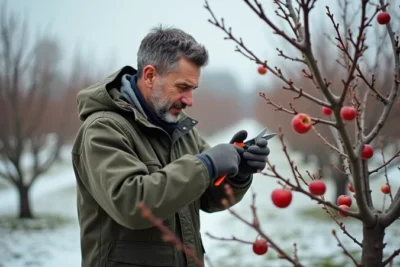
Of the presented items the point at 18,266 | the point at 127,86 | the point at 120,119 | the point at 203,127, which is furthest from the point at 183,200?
the point at 203,127

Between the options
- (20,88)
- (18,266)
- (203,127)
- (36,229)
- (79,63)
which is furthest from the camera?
(203,127)

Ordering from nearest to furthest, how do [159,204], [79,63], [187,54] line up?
[159,204], [187,54], [79,63]

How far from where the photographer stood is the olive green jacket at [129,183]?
140cm

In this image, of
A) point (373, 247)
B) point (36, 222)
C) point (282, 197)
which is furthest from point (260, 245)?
point (36, 222)

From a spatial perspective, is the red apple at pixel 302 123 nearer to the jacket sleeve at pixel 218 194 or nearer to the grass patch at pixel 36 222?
the jacket sleeve at pixel 218 194

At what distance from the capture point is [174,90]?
183 cm

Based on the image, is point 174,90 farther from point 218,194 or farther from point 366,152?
point 366,152

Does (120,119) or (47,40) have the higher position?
(47,40)

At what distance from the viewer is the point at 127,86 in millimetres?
1905

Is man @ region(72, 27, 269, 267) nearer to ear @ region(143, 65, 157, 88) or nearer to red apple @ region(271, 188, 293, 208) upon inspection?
ear @ region(143, 65, 157, 88)

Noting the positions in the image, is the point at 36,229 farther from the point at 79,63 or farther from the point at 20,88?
the point at 79,63

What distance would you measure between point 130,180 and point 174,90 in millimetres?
558

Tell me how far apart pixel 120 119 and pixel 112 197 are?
41 cm

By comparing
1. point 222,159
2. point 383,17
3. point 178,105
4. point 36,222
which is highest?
point 383,17
